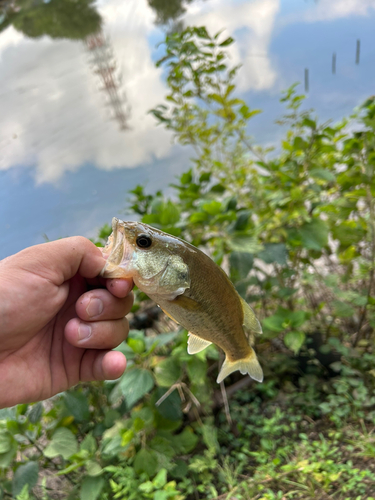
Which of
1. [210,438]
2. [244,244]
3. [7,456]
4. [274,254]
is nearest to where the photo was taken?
[7,456]

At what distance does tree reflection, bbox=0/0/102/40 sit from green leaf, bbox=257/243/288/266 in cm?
911

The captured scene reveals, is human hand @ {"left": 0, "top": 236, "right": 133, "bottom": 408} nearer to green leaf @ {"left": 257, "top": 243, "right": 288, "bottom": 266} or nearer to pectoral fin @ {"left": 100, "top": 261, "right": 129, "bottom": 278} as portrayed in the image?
pectoral fin @ {"left": 100, "top": 261, "right": 129, "bottom": 278}

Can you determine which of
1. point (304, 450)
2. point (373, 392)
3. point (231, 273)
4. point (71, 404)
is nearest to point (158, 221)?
point (231, 273)

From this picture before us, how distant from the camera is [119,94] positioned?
6.07 m

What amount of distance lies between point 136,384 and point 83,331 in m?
0.54

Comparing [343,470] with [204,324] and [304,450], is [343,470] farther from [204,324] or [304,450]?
[204,324]

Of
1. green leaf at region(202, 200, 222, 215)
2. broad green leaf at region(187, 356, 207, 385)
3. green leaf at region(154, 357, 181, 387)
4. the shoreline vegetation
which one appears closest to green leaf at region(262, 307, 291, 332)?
the shoreline vegetation

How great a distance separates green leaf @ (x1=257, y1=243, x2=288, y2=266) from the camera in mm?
1628

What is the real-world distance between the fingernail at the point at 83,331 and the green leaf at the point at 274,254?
37.8 inches

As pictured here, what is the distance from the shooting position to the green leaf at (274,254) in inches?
64.1

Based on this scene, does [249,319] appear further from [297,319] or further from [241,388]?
[241,388]

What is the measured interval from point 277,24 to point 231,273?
21.1ft

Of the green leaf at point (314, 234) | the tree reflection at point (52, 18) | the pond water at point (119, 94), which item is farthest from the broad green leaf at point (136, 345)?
the tree reflection at point (52, 18)

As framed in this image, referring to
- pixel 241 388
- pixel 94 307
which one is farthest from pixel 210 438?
pixel 94 307
